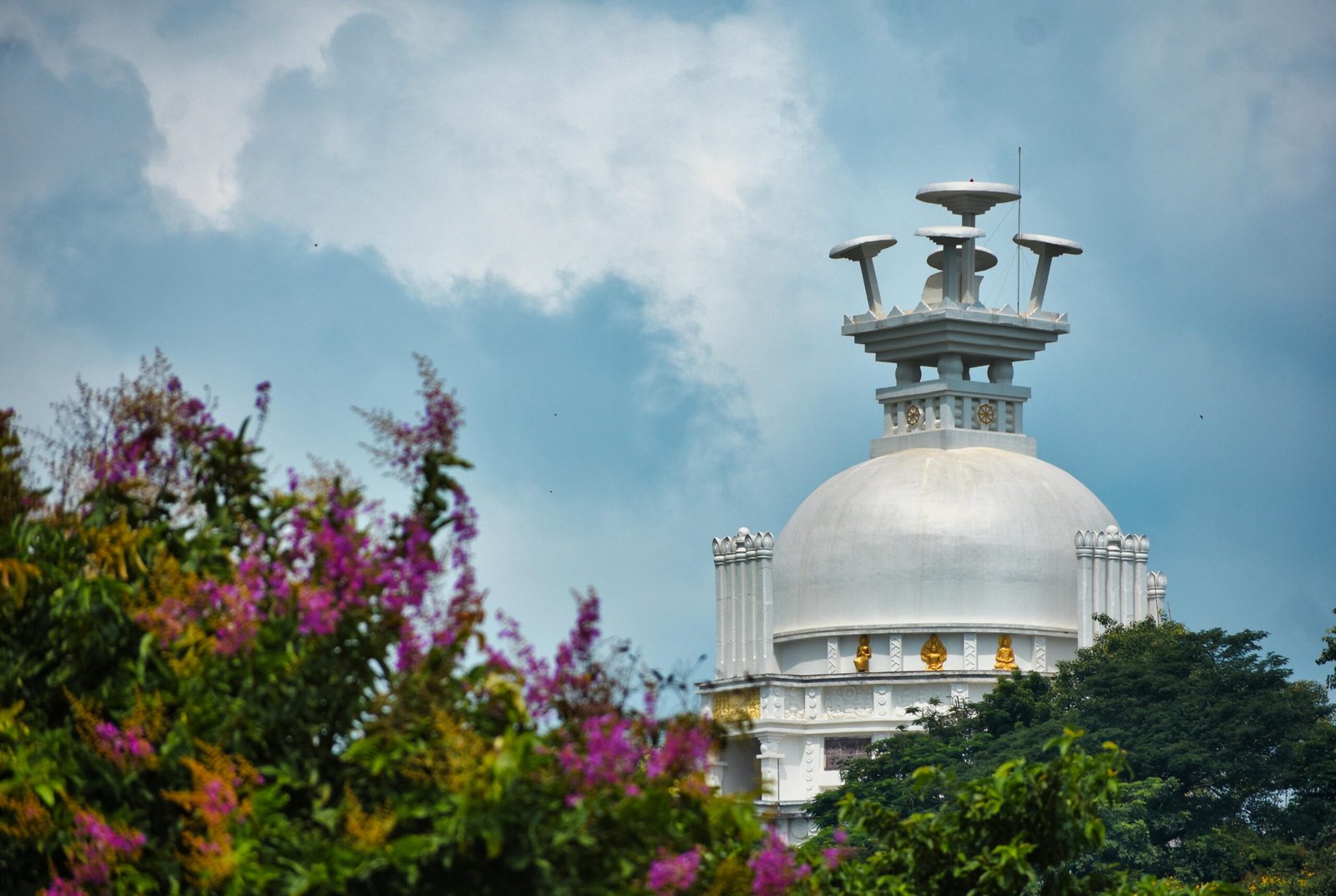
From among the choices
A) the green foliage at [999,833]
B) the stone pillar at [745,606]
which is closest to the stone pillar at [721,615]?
the stone pillar at [745,606]

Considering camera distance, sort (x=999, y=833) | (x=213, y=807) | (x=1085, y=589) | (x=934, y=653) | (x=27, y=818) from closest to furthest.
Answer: (x=213, y=807) < (x=27, y=818) < (x=999, y=833) < (x=1085, y=589) < (x=934, y=653)

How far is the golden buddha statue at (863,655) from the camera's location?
71.1m

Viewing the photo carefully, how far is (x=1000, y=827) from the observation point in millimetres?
20875

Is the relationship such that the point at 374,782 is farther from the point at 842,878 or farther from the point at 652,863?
the point at 842,878

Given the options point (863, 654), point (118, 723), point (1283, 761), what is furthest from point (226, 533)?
point (863, 654)

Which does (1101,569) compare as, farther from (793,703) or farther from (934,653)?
(793,703)

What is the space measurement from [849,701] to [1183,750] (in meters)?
14.9

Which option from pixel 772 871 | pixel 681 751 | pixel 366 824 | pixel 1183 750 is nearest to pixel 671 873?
pixel 681 751

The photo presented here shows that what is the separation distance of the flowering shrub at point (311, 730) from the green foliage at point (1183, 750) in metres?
37.1

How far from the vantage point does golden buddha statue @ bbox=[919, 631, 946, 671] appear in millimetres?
70562

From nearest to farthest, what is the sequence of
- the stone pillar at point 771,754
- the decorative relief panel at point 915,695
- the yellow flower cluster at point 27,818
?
the yellow flower cluster at point 27,818
the decorative relief panel at point 915,695
the stone pillar at point 771,754

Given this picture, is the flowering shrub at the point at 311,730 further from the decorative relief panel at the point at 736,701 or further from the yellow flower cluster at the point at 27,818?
the decorative relief panel at the point at 736,701

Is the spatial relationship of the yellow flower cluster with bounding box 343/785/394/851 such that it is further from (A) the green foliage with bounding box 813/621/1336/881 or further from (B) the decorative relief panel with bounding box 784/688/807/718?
(B) the decorative relief panel with bounding box 784/688/807/718

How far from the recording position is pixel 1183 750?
56469 millimetres
